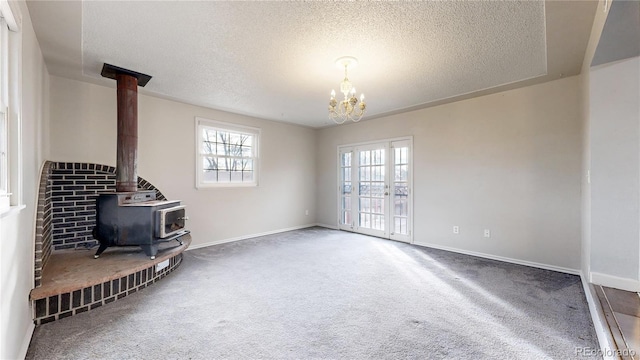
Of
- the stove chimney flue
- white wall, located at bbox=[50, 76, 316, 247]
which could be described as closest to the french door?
white wall, located at bbox=[50, 76, 316, 247]

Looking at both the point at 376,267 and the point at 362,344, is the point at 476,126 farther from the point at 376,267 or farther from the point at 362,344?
the point at 362,344

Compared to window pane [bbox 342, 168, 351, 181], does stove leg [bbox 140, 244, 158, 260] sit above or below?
below

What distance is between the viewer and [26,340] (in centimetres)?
188

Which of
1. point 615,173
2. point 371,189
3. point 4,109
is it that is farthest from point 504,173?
point 4,109

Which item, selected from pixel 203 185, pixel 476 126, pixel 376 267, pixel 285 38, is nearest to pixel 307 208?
pixel 203 185

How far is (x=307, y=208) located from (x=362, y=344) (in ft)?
15.0

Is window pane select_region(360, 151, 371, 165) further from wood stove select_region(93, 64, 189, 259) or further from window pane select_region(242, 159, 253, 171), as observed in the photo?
wood stove select_region(93, 64, 189, 259)

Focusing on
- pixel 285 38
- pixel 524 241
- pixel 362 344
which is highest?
pixel 285 38

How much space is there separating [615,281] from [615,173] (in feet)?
3.19

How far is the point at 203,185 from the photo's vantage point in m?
4.59

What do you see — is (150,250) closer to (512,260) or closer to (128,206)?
(128,206)

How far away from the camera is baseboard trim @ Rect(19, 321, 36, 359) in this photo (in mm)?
1760

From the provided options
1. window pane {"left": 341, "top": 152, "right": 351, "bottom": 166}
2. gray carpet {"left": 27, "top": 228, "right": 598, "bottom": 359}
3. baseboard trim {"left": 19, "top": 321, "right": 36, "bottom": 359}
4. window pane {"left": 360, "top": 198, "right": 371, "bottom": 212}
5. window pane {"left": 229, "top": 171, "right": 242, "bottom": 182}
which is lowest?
gray carpet {"left": 27, "top": 228, "right": 598, "bottom": 359}

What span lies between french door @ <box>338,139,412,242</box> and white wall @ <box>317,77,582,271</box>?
25cm
